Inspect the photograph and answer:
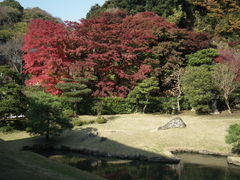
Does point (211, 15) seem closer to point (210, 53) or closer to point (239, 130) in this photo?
point (210, 53)

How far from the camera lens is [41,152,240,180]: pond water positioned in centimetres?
1021

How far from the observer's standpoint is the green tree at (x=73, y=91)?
18.9 meters

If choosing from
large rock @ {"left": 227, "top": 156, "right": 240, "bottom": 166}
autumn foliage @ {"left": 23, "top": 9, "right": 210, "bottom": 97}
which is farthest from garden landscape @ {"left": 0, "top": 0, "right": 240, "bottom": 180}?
autumn foliage @ {"left": 23, "top": 9, "right": 210, "bottom": 97}

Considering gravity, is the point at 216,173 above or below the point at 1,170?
below

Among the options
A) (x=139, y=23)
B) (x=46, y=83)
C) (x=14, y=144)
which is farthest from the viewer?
(x=139, y=23)

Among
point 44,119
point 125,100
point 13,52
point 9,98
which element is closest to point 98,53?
point 125,100

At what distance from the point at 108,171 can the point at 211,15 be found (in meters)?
28.5

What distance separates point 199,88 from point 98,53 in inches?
379

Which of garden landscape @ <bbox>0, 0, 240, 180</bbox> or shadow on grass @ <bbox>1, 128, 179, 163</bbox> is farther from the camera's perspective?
shadow on grass @ <bbox>1, 128, 179, 163</bbox>

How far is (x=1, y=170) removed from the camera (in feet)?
21.4

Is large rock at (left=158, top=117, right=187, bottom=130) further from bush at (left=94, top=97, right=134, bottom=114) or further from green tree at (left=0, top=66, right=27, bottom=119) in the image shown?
green tree at (left=0, top=66, right=27, bottom=119)

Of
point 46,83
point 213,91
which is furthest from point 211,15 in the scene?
point 46,83

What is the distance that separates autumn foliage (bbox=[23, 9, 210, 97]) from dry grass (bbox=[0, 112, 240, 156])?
4945 mm

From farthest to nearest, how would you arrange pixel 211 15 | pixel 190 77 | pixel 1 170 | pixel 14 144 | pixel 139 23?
pixel 211 15 < pixel 139 23 < pixel 190 77 < pixel 14 144 < pixel 1 170
